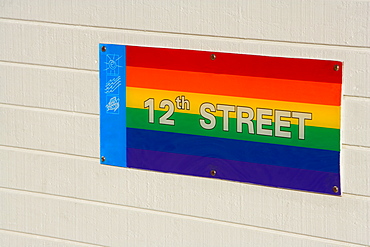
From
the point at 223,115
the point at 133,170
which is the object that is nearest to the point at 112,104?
the point at 133,170

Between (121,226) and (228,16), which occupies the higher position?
(228,16)

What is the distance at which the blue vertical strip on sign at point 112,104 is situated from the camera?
2.37 m

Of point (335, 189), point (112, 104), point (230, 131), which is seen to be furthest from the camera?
point (112, 104)

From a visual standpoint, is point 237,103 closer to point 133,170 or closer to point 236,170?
point 236,170

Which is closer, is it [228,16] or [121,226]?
[228,16]

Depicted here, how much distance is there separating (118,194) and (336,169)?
774mm

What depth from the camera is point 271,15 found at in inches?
83.2

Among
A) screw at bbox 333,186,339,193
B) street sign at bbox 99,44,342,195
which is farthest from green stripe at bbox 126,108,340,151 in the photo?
screw at bbox 333,186,339,193

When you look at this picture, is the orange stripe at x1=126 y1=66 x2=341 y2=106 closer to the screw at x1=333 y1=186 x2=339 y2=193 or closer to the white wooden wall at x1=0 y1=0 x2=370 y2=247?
the white wooden wall at x1=0 y1=0 x2=370 y2=247

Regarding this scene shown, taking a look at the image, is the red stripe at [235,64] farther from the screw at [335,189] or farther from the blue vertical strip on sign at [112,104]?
the screw at [335,189]

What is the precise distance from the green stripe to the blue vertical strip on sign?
0.15 feet

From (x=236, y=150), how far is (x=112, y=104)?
0.46m

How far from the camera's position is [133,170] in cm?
242

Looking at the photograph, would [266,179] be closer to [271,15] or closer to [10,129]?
[271,15]
